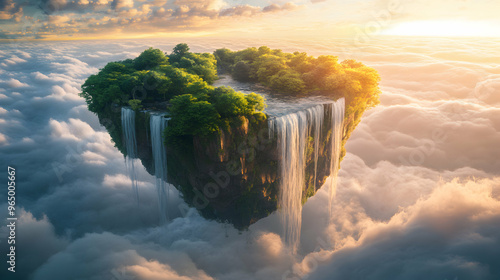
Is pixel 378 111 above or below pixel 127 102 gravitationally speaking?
below

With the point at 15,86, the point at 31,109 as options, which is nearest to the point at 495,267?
the point at 31,109

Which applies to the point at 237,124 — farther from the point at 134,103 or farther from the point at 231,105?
the point at 134,103

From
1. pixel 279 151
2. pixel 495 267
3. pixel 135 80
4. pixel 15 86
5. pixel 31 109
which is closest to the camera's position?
pixel 279 151

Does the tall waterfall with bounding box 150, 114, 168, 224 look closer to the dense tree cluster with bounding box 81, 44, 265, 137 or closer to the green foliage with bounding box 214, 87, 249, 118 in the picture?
the dense tree cluster with bounding box 81, 44, 265, 137

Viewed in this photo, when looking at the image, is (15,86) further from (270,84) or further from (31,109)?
(270,84)

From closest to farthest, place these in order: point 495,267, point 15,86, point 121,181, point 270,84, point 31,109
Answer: point 495,267
point 270,84
point 121,181
point 31,109
point 15,86

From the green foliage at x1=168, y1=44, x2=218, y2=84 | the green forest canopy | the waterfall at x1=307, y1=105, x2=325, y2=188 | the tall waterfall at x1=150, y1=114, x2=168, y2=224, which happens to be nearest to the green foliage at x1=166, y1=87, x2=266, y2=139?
the green forest canopy

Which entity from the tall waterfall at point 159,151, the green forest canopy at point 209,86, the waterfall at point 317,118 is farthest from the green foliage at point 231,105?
the waterfall at point 317,118

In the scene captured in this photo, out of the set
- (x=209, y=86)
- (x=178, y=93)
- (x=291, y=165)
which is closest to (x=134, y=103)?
(x=178, y=93)
